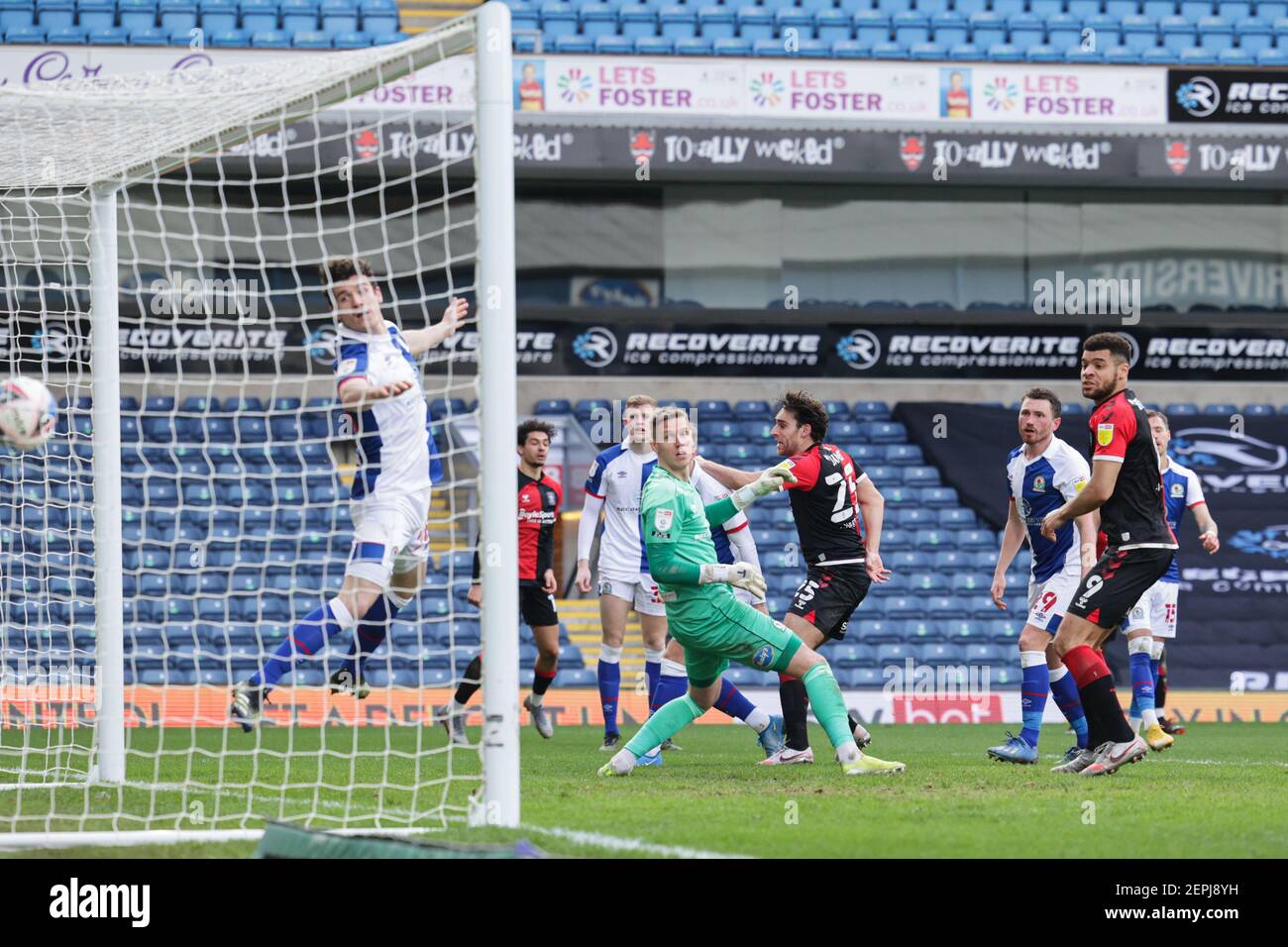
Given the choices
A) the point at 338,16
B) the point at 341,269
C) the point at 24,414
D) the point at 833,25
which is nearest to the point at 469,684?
the point at 341,269

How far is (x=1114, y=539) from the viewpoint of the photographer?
24.7ft

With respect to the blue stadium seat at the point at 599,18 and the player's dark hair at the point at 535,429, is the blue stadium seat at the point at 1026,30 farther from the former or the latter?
the player's dark hair at the point at 535,429

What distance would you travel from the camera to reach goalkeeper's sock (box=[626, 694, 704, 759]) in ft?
24.2

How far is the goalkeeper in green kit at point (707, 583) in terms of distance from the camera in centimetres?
702

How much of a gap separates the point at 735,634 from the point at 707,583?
268 millimetres

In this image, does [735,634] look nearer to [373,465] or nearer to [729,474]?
[373,465]

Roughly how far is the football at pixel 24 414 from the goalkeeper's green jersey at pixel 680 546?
2601 mm

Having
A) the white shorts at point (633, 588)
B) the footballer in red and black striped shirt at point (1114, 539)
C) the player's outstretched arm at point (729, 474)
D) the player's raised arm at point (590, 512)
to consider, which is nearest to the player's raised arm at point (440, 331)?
the player's outstretched arm at point (729, 474)

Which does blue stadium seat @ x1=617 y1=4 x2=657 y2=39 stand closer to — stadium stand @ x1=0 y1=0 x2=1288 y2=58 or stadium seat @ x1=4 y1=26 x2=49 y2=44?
stadium stand @ x1=0 y1=0 x2=1288 y2=58

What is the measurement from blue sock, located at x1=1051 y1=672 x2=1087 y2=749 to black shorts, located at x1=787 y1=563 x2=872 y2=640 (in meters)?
1.27

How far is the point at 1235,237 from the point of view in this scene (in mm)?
21312
